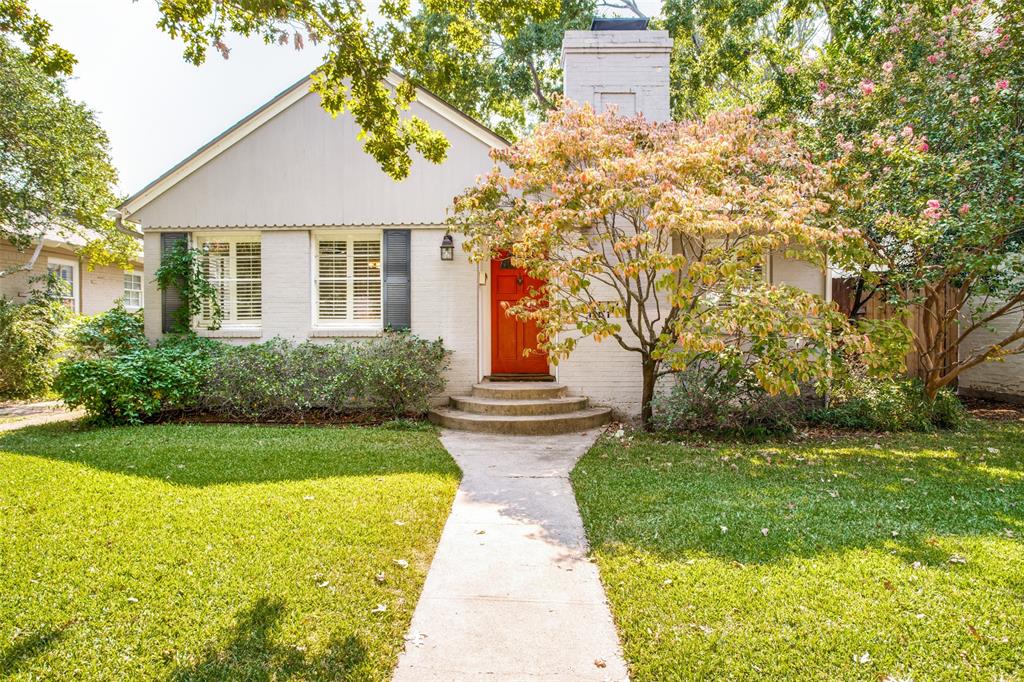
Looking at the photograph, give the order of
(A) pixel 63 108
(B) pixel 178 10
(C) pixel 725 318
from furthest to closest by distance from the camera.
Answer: (A) pixel 63 108
(C) pixel 725 318
(B) pixel 178 10

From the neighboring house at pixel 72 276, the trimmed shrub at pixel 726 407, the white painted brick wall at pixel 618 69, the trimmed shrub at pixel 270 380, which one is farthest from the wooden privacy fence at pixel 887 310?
the neighboring house at pixel 72 276

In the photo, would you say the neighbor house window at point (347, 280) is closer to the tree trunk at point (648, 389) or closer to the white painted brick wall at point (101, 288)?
the tree trunk at point (648, 389)

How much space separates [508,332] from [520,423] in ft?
7.21

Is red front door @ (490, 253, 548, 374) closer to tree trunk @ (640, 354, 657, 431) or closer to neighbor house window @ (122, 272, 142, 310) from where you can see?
tree trunk @ (640, 354, 657, 431)

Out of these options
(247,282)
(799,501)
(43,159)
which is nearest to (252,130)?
(247,282)

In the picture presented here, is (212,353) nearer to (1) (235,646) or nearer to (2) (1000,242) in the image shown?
(1) (235,646)

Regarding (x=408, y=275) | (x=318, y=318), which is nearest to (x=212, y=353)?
(x=318, y=318)

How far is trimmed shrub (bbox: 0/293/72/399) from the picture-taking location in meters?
11.4

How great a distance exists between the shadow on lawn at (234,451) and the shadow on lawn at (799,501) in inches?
77.7

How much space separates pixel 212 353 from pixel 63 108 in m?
7.41

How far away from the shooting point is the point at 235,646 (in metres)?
2.84

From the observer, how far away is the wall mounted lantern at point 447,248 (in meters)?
9.81

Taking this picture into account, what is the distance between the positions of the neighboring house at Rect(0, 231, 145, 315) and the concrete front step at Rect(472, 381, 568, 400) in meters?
9.28

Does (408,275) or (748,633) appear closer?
(748,633)
